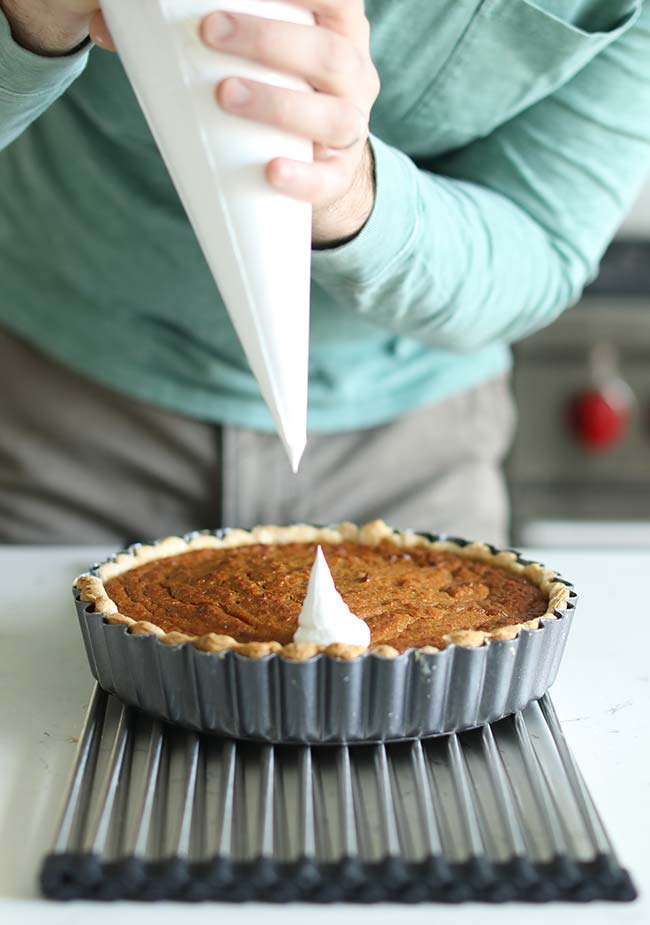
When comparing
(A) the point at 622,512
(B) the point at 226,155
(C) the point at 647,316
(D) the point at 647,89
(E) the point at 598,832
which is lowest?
(A) the point at 622,512

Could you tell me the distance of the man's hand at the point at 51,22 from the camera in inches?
30.9

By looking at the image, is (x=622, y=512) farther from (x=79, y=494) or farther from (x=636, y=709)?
(x=636, y=709)

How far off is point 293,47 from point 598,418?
5.68 ft

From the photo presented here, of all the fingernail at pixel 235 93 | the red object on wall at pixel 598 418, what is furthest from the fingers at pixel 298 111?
the red object on wall at pixel 598 418

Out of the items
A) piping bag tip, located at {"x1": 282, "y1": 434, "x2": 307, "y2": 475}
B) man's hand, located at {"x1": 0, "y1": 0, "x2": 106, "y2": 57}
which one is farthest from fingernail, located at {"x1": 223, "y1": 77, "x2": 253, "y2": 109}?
piping bag tip, located at {"x1": 282, "y1": 434, "x2": 307, "y2": 475}

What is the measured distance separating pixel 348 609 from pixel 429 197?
430mm

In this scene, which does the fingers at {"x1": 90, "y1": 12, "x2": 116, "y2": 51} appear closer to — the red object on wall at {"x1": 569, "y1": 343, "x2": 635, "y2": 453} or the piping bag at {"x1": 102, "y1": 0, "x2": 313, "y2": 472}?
the piping bag at {"x1": 102, "y1": 0, "x2": 313, "y2": 472}

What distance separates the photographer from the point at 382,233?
1003 millimetres

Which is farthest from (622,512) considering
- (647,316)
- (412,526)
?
(412,526)

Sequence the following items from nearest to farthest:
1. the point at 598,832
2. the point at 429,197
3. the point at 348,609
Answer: the point at 598,832 → the point at 348,609 → the point at 429,197

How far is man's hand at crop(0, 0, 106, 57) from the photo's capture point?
2.57ft

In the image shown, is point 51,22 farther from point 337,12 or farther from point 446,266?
point 446,266

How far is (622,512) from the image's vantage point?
98.4 inches

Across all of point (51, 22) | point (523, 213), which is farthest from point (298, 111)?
point (523, 213)
